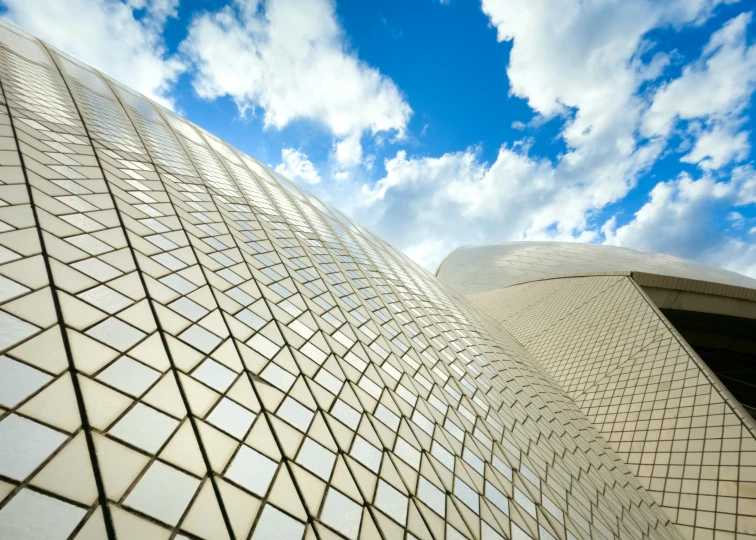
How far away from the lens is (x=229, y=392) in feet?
10.1

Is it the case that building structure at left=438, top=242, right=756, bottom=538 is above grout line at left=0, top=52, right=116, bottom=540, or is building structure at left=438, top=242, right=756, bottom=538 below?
above

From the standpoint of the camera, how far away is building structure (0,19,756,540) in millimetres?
2156

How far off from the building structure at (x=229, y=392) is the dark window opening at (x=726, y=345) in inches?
467

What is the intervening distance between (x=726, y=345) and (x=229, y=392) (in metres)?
24.2

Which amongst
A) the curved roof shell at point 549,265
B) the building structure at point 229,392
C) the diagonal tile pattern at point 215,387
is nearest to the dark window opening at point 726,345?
the curved roof shell at point 549,265

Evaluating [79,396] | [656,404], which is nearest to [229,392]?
[79,396]

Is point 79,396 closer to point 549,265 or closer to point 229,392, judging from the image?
point 229,392

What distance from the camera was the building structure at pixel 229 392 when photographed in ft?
7.07

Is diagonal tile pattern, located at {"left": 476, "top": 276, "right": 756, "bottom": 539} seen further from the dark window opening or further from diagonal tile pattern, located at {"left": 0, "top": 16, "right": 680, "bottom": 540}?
the dark window opening

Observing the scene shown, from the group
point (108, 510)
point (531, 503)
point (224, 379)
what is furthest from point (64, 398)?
point (531, 503)

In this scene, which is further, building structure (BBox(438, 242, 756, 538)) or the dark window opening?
the dark window opening

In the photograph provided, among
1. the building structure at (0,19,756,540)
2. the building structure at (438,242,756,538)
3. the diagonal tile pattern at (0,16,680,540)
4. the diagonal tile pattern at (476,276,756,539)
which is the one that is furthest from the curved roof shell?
the diagonal tile pattern at (0,16,680,540)

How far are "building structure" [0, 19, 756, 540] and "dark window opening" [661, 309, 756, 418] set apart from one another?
11849mm

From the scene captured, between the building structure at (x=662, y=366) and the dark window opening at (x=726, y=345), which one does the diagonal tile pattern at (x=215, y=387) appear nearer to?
the building structure at (x=662, y=366)
